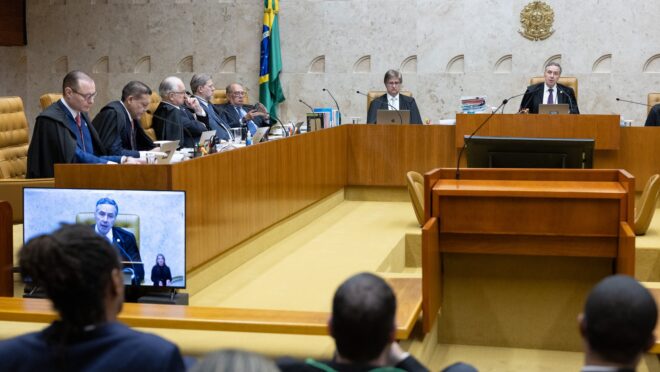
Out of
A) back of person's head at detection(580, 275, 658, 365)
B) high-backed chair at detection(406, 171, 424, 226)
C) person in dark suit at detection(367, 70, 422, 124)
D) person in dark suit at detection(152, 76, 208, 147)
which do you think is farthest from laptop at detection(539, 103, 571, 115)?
back of person's head at detection(580, 275, 658, 365)

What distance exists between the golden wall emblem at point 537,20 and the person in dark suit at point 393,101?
2346 millimetres

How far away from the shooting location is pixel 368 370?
2182 millimetres

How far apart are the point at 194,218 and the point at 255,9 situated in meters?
8.43

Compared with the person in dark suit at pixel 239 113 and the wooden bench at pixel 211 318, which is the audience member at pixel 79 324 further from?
the person in dark suit at pixel 239 113

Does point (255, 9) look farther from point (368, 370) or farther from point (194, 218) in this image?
point (368, 370)

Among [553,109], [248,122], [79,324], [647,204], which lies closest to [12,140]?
[248,122]

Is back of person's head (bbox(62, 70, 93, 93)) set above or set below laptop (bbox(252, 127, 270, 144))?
above

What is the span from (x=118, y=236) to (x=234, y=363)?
309 cm

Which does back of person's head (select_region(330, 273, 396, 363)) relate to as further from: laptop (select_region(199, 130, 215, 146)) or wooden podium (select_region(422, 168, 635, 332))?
laptop (select_region(199, 130, 215, 146))

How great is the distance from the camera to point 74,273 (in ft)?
7.11

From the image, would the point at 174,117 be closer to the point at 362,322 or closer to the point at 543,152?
the point at 543,152

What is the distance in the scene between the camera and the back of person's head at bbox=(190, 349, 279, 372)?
5.17 ft

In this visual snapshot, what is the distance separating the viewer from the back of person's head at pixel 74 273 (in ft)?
7.11


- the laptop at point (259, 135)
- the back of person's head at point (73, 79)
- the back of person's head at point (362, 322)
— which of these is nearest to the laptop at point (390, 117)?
the laptop at point (259, 135)
